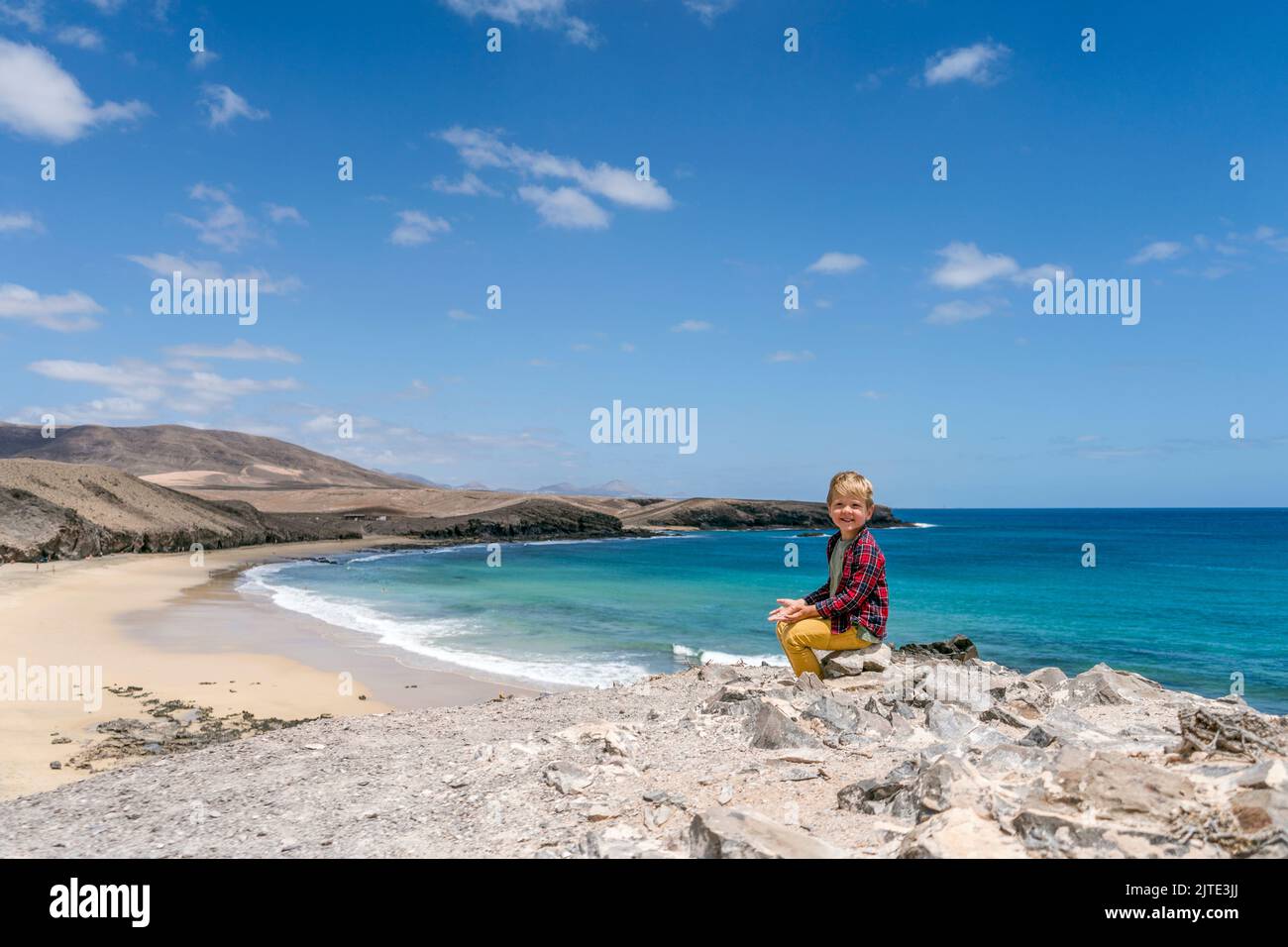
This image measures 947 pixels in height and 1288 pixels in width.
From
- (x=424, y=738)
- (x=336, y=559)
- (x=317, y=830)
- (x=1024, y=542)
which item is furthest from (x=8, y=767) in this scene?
(x=1024, y=542)

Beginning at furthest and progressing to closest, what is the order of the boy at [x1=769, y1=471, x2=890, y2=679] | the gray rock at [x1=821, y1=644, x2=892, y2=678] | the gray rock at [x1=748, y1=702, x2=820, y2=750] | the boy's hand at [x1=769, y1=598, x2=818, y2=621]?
the gray rock at [x1=821, y1=644, x2=892, y2=678] → the boy's hand at [x1=769, y1=598, x2=818, y2=621] → the boy at [x1=769, y1=471, x2=890, y2=679] → the gray rock at [x1=748, y1=702, x2=820, y2=750]

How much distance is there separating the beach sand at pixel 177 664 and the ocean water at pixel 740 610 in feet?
5.74

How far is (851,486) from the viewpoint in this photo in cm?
665

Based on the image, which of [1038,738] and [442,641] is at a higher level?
[1038,738]

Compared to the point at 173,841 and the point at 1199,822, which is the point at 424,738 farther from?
the point at 1199,822

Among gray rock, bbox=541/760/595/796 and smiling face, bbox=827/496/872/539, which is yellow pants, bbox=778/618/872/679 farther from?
gray rock, bbox=541/760/595/796

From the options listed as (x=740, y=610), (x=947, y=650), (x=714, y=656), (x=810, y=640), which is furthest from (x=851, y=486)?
(x=740, y=610)

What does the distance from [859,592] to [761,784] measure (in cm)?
230

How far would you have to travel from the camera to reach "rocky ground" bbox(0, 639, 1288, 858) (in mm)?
3670

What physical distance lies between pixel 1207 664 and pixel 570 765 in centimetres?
2224

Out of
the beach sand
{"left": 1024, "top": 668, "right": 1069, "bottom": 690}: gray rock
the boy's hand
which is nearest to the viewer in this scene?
the boy's hand

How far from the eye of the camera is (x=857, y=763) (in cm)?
557

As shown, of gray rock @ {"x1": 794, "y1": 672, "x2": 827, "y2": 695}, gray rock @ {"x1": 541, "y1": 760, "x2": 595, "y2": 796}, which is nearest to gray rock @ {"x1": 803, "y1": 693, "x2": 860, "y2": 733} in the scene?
gray rock @ {"x1": 794, "y1": 672, "x2": 827, "y2": 695}
